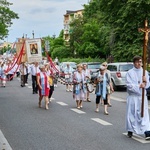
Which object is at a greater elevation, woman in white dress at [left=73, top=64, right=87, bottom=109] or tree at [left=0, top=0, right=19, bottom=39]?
tree at [left=0, top=0, right=19, bottom=39]

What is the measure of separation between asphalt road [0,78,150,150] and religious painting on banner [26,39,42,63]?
564 cm

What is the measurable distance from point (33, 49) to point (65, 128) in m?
10.8

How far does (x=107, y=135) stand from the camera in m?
9.52

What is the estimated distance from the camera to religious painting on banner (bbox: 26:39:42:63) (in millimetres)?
20609

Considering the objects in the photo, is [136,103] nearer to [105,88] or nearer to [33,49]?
[105,88]

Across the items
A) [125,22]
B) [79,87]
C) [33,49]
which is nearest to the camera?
[79,87]

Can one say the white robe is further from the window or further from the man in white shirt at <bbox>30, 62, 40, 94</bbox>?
the window

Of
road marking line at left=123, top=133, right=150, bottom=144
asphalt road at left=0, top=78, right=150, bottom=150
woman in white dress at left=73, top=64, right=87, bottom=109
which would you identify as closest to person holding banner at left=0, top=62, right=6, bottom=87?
asphalt road at left=0, top=78, right=150, bottom=150

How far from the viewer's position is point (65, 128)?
1049cm

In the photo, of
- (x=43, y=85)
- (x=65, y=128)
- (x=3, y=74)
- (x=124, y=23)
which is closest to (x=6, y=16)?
(x=124, y=23)

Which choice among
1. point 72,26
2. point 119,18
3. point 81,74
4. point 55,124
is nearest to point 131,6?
point 119,18

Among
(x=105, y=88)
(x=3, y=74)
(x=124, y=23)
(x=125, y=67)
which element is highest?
(x=124, y=23)

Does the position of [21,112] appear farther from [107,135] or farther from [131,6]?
[131,6]

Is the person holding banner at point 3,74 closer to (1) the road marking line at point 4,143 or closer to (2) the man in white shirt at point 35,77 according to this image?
(2) the man in white shirt at point 35,77
